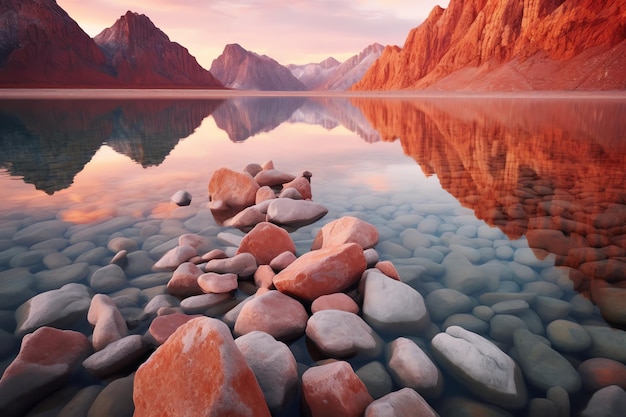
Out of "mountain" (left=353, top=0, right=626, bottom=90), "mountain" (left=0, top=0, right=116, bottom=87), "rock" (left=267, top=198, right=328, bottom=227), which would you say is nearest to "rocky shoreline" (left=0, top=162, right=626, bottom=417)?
"rock" (left=267, top=198, right=328, bottom=227)

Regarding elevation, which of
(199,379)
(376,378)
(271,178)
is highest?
(199,379)

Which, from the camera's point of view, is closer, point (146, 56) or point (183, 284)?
point (183, 284)

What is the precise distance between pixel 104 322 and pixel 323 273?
1979 mm

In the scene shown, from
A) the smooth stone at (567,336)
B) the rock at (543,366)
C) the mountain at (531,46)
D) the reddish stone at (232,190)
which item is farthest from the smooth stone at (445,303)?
the mountain at (531,46)

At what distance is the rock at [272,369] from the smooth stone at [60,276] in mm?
2517

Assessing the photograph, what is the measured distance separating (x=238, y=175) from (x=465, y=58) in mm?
115201

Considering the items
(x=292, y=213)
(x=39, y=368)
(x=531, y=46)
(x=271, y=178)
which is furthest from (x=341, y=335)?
(x=531, y=46)

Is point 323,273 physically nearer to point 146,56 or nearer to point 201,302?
point 201,302

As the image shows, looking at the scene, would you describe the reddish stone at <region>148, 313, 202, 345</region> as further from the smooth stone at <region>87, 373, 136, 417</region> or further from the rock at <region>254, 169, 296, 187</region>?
the rock at <region>254, 169, 296, 187</region>

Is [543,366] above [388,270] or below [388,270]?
below

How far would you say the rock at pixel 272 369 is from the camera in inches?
97.8

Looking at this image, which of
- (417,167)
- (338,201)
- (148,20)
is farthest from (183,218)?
(148,20)

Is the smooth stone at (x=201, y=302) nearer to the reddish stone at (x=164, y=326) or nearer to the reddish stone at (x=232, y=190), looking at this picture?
the reddish stone at (x=164, y=326)

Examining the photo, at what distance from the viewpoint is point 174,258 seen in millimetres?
4457
